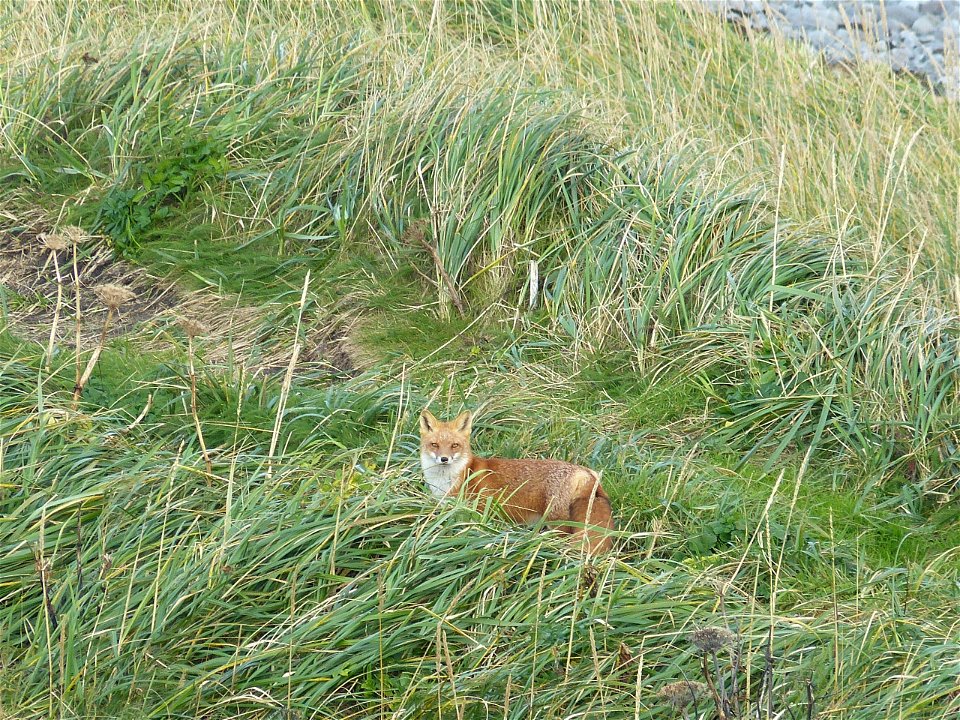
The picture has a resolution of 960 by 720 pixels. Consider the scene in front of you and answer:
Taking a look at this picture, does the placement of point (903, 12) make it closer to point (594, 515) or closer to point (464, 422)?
point (464, 422)

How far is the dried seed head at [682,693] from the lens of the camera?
2996 mm

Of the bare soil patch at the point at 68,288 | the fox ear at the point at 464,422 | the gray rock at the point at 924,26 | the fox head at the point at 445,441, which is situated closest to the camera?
the fox head at the point at 445,441

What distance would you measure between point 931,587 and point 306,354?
10.4 feet

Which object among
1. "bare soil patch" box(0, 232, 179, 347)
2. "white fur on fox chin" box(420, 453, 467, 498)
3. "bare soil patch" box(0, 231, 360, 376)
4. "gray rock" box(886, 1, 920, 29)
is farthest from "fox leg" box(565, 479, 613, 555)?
"gray rock" box(886, 1, 920, 29)

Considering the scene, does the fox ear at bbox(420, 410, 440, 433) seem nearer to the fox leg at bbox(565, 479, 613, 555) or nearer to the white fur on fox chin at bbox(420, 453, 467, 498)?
the white fur on fox chin at bbox(420, 453, 467, 498)

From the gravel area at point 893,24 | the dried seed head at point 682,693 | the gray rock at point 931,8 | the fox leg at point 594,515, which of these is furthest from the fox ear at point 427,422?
the gray rock at point 931,8

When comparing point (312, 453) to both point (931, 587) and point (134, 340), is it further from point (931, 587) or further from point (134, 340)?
point (931, 587)

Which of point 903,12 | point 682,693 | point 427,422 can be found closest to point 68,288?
point 427,422

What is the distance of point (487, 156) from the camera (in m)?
6.38

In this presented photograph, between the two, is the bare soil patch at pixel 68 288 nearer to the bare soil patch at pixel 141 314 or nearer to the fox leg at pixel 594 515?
the bare soil patch at pixel 141 314

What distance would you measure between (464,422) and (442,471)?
9.2 inches

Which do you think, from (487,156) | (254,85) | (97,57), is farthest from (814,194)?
(97,57)

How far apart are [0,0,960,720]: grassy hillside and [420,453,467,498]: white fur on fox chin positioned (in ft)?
0.33

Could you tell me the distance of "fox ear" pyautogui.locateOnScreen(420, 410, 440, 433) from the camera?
4.65 m
